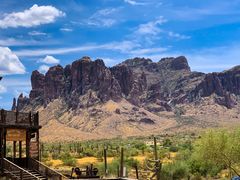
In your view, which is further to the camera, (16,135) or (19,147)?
(19,147)

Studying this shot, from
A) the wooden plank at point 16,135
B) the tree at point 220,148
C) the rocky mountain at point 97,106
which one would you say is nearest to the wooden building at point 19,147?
the wooden plank at point 16,135

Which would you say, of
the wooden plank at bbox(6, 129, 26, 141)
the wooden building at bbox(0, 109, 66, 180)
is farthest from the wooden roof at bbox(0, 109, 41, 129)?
the wooden plank at bbox(6, 129, 26, 141)

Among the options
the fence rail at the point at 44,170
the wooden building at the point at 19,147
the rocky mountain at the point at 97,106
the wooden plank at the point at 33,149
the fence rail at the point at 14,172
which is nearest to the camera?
the fence rail at the point at 14,172

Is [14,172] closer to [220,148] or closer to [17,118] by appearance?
[17,118]

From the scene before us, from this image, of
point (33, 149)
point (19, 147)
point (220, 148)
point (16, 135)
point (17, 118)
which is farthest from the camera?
point (220, 148)

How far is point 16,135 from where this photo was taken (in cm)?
2858

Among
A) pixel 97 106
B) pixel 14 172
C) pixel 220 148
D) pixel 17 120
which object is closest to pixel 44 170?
pixel 14 172

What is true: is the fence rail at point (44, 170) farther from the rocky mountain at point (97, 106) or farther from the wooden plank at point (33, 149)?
the rocky mountain at point (97, 106)

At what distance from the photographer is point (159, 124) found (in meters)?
176

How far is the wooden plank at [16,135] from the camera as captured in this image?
92.1 feet

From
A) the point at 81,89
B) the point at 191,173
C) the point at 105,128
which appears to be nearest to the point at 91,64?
the point at 81,89

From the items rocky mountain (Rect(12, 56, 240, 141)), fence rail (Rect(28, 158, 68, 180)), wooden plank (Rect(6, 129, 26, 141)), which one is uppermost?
rocky mountain (Rect(12, 56, 240, 141))

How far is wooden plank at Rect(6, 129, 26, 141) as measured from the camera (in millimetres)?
28086

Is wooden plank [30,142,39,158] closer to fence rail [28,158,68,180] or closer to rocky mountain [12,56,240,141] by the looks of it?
fence rail [28,158,68,180]
